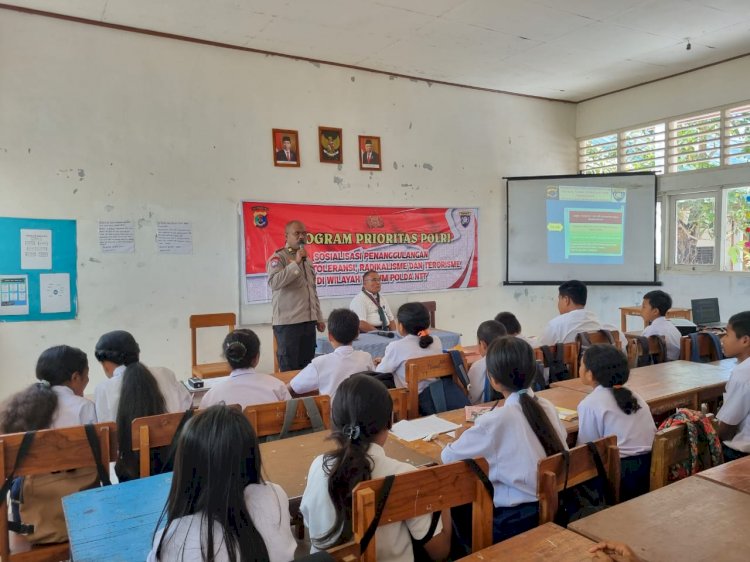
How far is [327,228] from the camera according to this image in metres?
5.17

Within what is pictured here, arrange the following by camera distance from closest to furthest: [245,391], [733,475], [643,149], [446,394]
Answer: [733,475] < [245,391] < [446,394] < [643,149]

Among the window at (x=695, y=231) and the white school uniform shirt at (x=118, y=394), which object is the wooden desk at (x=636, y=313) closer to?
the window at (x=695, y=231)

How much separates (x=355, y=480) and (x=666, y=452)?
0.98 meters

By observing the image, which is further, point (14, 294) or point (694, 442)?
point (14, 294)

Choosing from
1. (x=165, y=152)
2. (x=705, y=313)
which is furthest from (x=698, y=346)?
(x=165, y=152)

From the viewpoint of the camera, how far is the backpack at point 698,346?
3619 mm

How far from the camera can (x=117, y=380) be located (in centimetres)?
213

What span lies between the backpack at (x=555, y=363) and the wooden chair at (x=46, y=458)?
2.31 metres

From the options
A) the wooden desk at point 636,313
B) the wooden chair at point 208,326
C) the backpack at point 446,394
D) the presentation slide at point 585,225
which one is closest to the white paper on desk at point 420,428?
the backpack at point 446,394

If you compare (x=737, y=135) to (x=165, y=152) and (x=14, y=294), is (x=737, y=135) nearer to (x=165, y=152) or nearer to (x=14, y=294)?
(x=165, y=152)

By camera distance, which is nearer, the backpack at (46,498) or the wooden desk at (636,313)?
the backpack at (46,498)

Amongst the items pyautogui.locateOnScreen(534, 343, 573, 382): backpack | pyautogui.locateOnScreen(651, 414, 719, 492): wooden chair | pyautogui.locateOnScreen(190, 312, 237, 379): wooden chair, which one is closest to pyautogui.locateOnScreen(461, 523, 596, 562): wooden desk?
pyautogui.locateOnScreen(651, 414, 719, 492): wooden chair

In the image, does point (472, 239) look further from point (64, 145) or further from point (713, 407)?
point (64, 145)

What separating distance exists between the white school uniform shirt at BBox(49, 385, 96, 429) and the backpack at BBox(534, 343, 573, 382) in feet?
7.61
